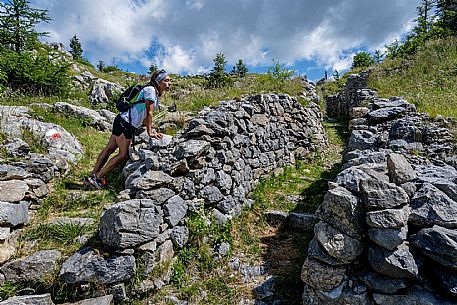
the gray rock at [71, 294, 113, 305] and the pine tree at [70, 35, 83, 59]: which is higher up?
the pine tree at [70, 35, 83, 59]

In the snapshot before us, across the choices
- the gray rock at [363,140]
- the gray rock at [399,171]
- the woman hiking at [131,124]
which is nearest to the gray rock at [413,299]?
the gray rock at [399,171]

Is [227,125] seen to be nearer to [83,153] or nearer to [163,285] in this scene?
[163,285]

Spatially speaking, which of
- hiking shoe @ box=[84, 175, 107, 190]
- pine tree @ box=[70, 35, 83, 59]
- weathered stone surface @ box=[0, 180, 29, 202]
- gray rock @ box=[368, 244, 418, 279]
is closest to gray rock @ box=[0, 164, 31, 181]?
weathered stone surface @ box=[0, 180, 29, 202]

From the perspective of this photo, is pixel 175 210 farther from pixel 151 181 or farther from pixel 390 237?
pixel 390 237

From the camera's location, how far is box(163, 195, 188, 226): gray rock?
12.4ft

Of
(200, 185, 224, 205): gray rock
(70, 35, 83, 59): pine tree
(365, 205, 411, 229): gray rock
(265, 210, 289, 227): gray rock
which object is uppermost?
(70, 35, 83, 59): pine tree

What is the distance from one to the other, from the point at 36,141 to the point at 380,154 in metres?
7.04

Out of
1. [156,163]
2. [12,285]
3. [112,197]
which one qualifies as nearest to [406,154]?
[156,163]

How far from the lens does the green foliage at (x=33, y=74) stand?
413 inches

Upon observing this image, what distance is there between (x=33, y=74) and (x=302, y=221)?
41.2 ft

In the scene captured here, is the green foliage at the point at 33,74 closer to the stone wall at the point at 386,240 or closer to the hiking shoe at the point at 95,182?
the hiking shoe at the point at 95,182

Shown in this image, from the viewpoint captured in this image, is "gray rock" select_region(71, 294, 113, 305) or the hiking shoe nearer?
"gray rock" select_region(71, 294, 113, 305)

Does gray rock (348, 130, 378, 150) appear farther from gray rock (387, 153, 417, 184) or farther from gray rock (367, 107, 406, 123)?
gray rock (387, 153, 417, 184)

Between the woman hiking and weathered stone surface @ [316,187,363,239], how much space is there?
3.13 m
